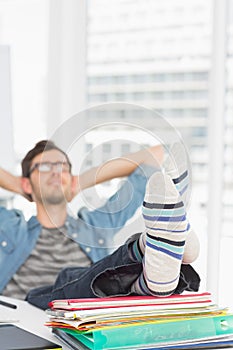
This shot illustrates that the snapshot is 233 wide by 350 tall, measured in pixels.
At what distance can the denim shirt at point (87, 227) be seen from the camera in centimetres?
134

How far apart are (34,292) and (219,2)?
1372 millimetres

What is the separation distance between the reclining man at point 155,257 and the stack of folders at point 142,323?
0.14 feet

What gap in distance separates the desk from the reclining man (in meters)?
Answer: 0.06

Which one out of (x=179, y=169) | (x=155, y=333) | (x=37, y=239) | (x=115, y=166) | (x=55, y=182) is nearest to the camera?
(x=155, y=333)

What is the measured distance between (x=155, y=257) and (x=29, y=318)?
35cm

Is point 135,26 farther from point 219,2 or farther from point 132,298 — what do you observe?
point 132,298

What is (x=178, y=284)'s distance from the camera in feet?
4.01

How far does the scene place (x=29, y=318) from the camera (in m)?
1.34

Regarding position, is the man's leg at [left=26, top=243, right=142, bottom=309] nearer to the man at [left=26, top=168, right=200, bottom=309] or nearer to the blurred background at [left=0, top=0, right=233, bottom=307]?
the man at [left=26, top=168, right=200, bottom=309]

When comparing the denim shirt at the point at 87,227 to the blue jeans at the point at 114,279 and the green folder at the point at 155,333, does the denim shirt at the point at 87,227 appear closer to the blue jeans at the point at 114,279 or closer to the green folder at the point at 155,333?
the blue jeans at the point at 114,279

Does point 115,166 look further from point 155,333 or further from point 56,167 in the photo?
point 155,333

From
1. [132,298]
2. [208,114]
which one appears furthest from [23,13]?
[132,298]

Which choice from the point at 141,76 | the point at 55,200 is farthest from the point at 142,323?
the point at 141,76

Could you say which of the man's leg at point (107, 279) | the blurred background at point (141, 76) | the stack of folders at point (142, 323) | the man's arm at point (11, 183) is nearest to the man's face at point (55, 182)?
the man's leg at point (107, 279)
